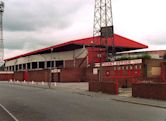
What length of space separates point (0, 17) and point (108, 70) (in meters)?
57.9

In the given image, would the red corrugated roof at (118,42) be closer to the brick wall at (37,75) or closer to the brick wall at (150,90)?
the brick wall at (37,75)

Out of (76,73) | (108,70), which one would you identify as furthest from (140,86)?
(76,73)

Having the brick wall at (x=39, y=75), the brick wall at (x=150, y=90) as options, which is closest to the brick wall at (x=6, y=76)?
the brick wall at (x=39, y=75)

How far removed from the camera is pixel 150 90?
1034 inches

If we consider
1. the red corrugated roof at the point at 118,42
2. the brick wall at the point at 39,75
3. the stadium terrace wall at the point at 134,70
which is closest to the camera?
the stadium terrace wall at the point at 134,70

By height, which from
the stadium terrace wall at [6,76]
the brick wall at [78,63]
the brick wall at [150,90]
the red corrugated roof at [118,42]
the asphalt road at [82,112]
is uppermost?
the red corrugated roof at [118,42]

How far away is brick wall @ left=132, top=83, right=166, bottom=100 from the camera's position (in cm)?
2494

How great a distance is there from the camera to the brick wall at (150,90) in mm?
24938

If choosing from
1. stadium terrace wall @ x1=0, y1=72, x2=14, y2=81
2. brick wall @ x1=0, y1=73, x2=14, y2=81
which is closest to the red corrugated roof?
stadium terrace wall @ x1=0, y1=72, x2=14, y2=81

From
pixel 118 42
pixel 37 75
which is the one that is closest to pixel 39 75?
pixel 37 75

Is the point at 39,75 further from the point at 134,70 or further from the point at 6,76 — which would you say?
the point at 134,70

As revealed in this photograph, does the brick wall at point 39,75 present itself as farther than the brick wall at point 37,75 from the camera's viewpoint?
No

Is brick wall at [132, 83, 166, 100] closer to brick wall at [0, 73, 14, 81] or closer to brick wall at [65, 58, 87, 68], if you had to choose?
brick wall at [65, 58, 87, 68]

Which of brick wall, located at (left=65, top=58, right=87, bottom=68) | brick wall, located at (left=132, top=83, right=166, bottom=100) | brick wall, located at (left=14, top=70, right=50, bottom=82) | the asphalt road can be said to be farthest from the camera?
brick wall, located at (left=14, top=70, right=50, bottom=82)
